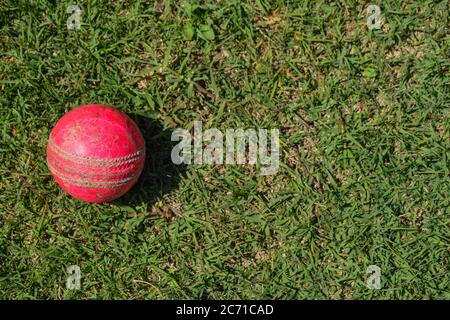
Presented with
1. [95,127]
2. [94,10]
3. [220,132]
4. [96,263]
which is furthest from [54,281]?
[94,10]

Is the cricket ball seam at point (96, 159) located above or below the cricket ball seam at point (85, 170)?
above

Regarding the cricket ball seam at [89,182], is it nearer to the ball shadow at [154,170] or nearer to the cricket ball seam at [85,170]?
the cricket ball seam at [85,170]

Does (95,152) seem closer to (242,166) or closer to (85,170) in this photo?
(85,170)

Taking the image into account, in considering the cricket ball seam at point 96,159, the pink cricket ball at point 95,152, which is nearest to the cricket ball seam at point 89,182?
the pink cricket ball at point 95,152

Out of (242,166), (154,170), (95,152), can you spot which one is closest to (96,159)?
(95,152)

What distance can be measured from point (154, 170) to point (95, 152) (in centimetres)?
70

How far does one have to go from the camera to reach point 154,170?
3943mm

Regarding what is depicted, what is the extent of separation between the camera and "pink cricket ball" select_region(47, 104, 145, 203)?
332 cm

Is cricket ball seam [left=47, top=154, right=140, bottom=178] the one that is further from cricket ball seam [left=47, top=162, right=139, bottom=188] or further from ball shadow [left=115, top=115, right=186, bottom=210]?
ball shadow [left=115, top=115, right=186, bottom=210]

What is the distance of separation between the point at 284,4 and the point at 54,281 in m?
2.55

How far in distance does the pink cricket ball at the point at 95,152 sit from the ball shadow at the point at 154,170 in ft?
1.30

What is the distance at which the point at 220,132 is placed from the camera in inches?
156

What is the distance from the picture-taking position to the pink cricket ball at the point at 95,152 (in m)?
3.32
